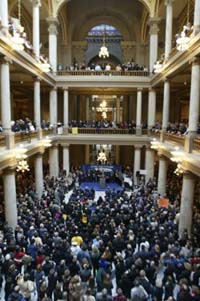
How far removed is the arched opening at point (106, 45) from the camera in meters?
29.3

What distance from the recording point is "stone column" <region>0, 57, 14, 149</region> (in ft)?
37.5

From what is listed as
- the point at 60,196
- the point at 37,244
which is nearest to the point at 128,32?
the point at 60,196

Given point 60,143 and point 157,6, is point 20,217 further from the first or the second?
point 157,6

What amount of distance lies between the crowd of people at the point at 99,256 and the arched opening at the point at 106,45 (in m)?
20.3

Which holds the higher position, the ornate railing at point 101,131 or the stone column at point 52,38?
the stone column at point 52,38

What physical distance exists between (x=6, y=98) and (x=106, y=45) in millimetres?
21568

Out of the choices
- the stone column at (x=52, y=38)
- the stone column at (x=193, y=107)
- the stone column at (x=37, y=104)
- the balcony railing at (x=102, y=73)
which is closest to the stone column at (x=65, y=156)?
the stone column at (x=37, y=104)

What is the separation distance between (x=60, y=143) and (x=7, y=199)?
9.77 meters

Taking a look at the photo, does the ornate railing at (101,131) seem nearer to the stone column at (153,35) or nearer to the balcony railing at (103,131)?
the balcony railing at (103,131)

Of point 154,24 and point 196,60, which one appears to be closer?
point 196,60

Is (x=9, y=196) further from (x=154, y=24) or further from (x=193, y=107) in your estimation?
(x=154, y=24)

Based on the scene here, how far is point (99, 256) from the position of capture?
9.14 metres

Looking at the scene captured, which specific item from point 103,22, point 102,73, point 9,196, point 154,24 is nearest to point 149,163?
point 102,73

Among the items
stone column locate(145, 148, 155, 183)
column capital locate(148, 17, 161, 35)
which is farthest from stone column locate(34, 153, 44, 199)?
column capital locate(148, 17, 161, 35)
